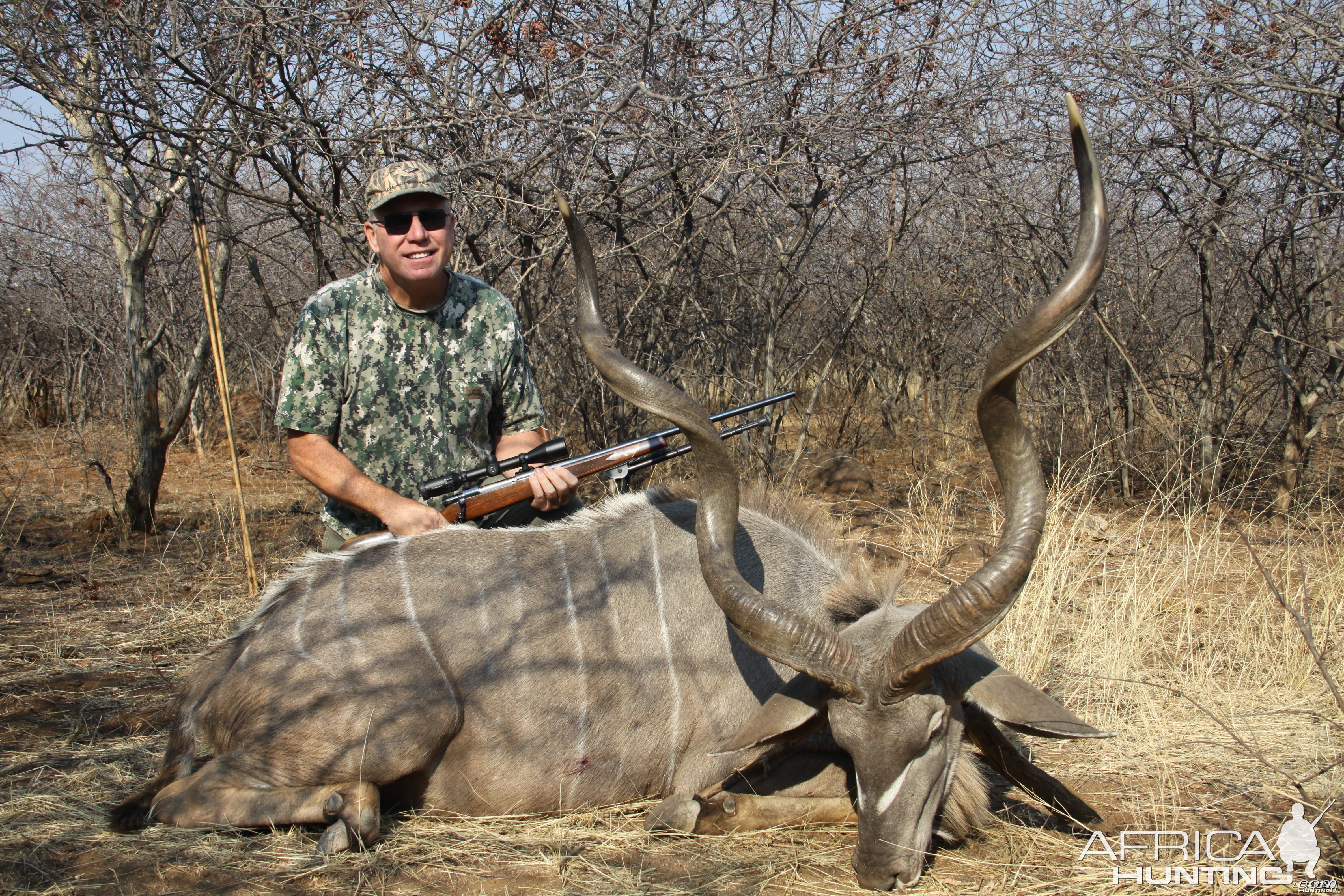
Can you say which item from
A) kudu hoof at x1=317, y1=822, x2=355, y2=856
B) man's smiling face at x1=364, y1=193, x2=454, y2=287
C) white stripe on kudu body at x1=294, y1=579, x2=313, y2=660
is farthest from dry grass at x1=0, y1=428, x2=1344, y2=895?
man's smiling face at x1=364, y1=193, x2=454, y2=287

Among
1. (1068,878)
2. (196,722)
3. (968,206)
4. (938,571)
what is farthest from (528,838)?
(968,206)

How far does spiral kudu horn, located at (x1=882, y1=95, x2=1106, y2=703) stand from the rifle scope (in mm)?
1493

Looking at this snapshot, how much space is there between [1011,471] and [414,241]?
223cm

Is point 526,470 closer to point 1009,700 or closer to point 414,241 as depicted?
point 414,241

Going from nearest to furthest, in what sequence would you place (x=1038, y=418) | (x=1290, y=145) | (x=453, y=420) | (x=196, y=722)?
1. (x=196, y=722)
2. (x=453, y=420)
3. (x=1290, y=145)
4. (x=1038, y=418)

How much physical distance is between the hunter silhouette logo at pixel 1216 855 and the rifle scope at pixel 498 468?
2009 mm

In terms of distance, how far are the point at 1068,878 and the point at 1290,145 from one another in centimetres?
505

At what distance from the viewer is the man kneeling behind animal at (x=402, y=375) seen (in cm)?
349

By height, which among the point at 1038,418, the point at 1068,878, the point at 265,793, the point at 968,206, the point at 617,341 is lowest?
the point at 1068,878

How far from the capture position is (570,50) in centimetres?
470

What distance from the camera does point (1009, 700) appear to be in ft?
8.20

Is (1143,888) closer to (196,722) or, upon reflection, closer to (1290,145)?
(196,722)

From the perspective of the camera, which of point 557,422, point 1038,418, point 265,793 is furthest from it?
point 1038,418

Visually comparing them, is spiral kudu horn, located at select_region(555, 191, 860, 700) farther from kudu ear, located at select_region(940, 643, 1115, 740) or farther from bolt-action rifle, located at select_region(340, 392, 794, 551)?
bolt-action rifle, located at select_region(340, 392, 794, 551)
